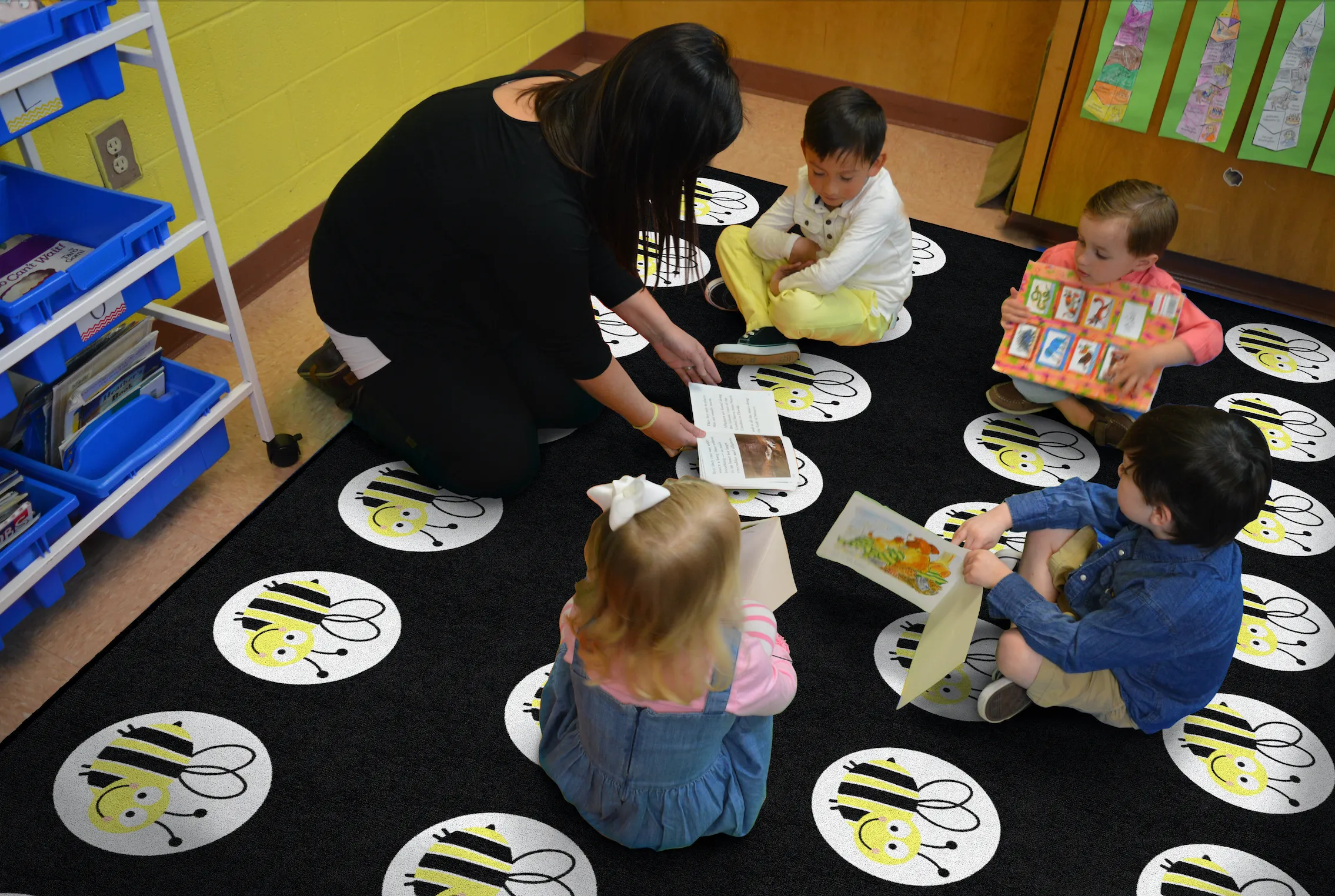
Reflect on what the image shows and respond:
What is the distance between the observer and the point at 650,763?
4.50 feet

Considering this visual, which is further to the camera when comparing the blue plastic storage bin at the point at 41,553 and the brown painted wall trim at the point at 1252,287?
the brown painted wall trim at the point at 1252,287

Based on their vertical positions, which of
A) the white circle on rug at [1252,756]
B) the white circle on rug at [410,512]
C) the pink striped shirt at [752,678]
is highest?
the pink striped shirt at [752,678]

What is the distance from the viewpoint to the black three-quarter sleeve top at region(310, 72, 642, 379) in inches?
65.6

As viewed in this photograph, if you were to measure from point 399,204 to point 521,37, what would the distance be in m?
1.91

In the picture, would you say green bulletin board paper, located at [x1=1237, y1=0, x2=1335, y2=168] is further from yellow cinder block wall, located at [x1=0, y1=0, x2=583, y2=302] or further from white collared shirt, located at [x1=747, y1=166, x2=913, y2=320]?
yellow cinder block wall, located at [x1=0, y1=0, x2=583, y2=302]

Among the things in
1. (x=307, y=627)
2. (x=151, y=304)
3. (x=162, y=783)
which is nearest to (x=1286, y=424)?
(x=307, y=627)

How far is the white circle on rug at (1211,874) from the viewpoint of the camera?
1496mm

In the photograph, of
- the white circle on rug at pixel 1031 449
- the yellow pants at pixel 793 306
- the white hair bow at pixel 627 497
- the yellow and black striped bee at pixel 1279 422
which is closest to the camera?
the white hair bow at pixel 627 497

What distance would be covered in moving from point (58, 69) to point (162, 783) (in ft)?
3.54

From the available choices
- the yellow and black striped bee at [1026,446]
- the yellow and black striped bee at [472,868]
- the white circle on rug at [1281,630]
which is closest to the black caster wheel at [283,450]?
the yellow and black striped bee at [472,868]

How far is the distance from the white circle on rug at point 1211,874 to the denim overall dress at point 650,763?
1.96 ft

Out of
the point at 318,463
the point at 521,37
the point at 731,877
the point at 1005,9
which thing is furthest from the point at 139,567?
the point at 1005,9

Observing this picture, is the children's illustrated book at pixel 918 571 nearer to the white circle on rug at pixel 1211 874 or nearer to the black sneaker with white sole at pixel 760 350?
the white circle on rug at pixel 1211 874

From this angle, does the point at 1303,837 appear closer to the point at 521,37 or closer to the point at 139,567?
the point at 139,567
